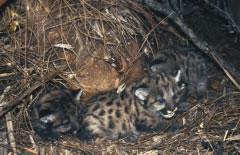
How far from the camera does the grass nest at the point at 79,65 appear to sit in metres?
5.57

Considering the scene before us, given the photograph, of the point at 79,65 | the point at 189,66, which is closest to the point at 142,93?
the point at 79,65

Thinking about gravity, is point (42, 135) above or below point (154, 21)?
below

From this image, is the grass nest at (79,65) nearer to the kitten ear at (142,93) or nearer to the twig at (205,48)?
the twig at (205,48)

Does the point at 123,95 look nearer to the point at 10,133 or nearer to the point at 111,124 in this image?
the point at 111,124

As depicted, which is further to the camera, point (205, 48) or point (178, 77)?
point (178, 77)

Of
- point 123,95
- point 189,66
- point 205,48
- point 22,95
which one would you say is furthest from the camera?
point 189,66

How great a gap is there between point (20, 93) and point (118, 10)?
81.1 inches

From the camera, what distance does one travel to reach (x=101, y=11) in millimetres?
6426

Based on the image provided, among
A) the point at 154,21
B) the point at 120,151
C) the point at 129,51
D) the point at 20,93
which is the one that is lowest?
the point at 120,151

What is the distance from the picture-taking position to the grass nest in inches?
219

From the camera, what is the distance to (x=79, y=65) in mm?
6379

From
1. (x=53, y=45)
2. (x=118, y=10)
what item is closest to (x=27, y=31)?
(x=53, y=45)

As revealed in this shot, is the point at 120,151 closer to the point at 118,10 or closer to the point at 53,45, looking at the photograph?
the point at 53,45

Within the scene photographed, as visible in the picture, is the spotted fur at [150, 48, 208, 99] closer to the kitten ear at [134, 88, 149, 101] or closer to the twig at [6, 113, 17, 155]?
the kitten ear at [134, 88, 149, 101]
